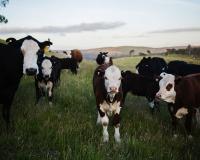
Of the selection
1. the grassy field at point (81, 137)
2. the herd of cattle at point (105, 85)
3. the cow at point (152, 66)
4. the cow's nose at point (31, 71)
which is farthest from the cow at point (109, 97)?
the cow at point (152, 66)

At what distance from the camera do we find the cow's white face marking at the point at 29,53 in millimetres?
9773

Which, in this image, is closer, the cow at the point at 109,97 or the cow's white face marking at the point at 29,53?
the cow at the point at 109,97

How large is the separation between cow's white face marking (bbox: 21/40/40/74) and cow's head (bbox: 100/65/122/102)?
1.90m

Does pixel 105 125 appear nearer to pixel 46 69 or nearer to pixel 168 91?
pixel 168 91

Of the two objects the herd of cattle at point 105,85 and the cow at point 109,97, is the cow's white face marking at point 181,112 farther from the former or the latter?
the cow at point 109,97

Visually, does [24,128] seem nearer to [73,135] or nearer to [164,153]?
[73,135]

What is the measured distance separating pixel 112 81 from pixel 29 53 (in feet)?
7.98

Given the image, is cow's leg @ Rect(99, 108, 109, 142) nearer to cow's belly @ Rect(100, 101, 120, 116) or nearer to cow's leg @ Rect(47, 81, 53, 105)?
cow's belly @ Rect(100, 101, 120, 116)

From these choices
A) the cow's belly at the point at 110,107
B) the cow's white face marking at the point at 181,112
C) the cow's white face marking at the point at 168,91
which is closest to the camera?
the cow's belly at the point at 110,107

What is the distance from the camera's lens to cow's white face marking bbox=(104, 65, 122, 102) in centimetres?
923

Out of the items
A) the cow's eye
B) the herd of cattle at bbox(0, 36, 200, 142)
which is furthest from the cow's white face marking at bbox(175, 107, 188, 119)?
the cow's eye

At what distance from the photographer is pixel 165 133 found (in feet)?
35.2

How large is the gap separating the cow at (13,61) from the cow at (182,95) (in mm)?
3804

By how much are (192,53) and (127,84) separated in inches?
2685
